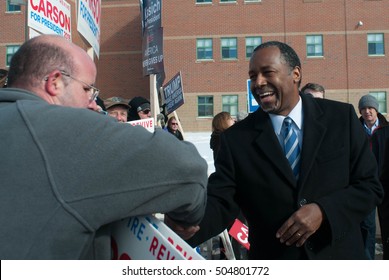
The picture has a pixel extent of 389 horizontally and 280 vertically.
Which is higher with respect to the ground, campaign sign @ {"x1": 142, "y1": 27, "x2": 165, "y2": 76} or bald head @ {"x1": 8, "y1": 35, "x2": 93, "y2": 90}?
campaign sign @ {"x1": 142, "y1": 27, "x2": 165, "y2": 76}

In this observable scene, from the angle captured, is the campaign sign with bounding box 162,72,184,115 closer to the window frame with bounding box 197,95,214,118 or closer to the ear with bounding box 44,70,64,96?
the ear with bounding box 44,70,64,96

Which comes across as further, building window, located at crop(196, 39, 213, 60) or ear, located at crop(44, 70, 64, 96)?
building window, located at crop(196, 39, 213, 60)

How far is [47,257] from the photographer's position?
148 centimetres

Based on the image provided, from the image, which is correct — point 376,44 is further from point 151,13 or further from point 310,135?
point 310,135

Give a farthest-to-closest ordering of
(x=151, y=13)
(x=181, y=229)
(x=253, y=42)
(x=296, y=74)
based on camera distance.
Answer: (x=253, y=42) < (x=151, y=13) < (x=296, y=74) < (x=181, y=229)

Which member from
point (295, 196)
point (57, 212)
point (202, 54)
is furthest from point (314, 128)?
point (202, 54)

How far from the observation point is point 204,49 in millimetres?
36062

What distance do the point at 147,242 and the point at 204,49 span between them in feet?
115

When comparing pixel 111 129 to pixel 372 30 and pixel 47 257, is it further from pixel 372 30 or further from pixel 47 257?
pixel 372 30

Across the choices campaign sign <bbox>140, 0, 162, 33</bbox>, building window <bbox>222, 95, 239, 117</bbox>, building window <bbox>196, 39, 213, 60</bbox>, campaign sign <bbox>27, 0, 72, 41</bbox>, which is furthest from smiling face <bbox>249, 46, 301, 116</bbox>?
building window <bbox>196, 39, 213, 60</bbox>

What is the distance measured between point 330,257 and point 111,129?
1.47m

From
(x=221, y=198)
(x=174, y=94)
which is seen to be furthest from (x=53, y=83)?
(x=174, y=94)

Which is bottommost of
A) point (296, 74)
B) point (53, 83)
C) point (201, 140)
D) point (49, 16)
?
point (201, 140)

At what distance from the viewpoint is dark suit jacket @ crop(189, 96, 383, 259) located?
244cm
